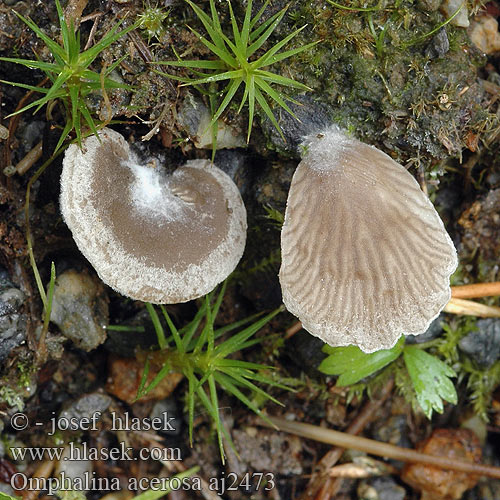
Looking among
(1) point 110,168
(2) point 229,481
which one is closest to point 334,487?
(2) point 229,481

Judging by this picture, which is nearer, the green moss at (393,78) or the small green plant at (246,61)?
the small green plant at (246,61)

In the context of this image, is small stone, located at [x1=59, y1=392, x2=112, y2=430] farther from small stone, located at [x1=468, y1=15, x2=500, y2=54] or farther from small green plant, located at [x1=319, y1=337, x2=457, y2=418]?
small stone, located at [x1=468, y1=15, x2=500, y2=54]

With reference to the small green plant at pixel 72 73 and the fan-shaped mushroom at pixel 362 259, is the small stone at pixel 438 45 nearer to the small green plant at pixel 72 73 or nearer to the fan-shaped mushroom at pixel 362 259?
the fan-shaped mushroom at pixel 362 259

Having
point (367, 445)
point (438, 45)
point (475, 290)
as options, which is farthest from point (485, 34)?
Answer: point (367, 445)

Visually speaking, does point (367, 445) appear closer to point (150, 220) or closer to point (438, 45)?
point (150, 220)

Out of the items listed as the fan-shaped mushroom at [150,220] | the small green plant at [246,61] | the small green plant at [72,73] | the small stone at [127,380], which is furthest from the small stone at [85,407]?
the small green plant at [246,61]

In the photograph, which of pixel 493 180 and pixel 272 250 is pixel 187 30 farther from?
pixel 493 180

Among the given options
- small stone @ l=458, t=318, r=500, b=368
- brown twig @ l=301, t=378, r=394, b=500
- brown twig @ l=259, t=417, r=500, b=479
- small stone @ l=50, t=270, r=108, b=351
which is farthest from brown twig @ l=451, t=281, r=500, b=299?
small stone @ l=50, t=270, r=108, b=351
